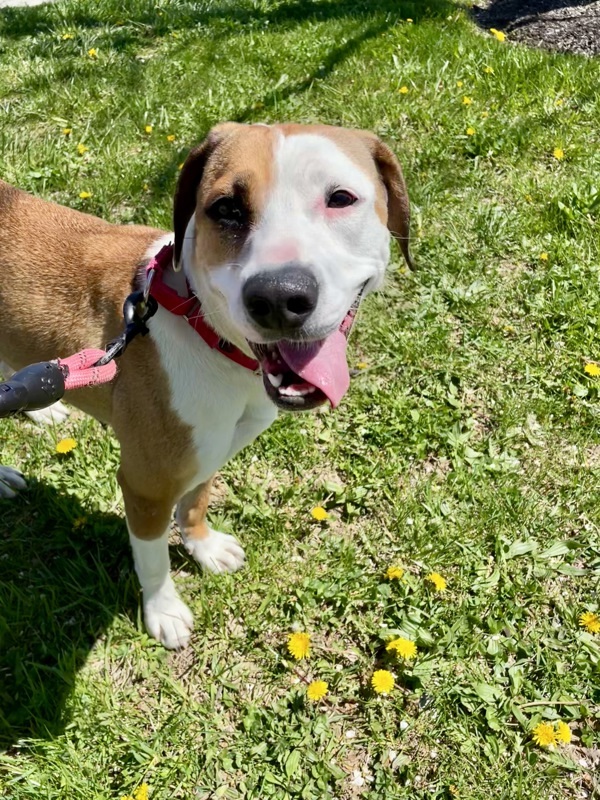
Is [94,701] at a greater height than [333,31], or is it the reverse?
[333,31]

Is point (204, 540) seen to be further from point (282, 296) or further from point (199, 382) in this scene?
point (282, 296)

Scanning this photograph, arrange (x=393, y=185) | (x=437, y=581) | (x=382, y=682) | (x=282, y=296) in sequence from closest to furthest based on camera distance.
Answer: (x=282, y=296), (x=393, y=185), (x=382, y=682), (x=437, y=581)

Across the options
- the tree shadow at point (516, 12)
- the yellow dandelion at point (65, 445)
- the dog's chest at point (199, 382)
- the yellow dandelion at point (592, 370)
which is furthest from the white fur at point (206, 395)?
the tree shadow at point (516, 12)

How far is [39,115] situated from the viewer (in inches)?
216

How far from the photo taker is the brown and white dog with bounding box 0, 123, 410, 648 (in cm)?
203

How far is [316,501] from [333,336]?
1.48 m

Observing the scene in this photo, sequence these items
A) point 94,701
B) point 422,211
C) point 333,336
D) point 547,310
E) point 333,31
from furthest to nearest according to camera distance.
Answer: point 333,31 < point 422,211 < point 547,310 < point 94,701 < point 333,336

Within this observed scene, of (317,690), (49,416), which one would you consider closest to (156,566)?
(317,690)

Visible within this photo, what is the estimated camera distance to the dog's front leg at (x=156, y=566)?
8.48 ft

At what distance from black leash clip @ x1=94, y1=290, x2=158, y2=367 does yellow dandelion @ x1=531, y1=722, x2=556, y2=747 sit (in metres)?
2.30

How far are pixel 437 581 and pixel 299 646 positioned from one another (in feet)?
2.44

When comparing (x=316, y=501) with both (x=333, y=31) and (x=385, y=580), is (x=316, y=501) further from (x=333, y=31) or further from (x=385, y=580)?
(x=333, y=31)

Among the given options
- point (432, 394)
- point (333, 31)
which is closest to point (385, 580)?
point (432, 394)

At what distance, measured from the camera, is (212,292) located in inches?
85.3
